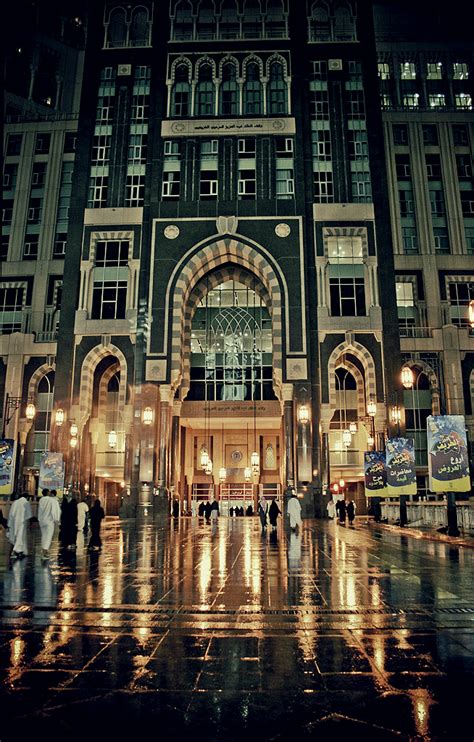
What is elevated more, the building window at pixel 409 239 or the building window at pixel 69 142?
the building window at pixel 69 142

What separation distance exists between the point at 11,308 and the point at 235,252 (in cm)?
1773

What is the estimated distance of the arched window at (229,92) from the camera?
119 ft

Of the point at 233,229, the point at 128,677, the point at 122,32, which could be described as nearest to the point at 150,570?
the point at 128,677

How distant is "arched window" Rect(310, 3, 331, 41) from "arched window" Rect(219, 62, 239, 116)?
20.1 feet

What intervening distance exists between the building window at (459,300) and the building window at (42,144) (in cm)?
3246

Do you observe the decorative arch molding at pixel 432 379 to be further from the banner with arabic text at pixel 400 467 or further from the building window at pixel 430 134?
the banner with arabic text at pixel 400 467

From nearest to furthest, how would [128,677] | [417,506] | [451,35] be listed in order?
[128,677]
[417,506]
[451,35]

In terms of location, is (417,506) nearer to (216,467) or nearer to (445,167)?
(216,467)

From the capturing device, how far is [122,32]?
126ft

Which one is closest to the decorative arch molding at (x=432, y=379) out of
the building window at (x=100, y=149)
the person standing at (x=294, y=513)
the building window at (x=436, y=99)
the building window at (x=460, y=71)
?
the person standing at (x=294, y=513)

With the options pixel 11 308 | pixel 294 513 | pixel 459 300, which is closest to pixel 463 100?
pixel 459 300

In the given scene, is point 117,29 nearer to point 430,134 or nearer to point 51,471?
point 430,134

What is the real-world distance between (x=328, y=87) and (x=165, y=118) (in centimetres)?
1118

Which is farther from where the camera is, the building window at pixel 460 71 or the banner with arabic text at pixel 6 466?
the building window at pixel 460 71
